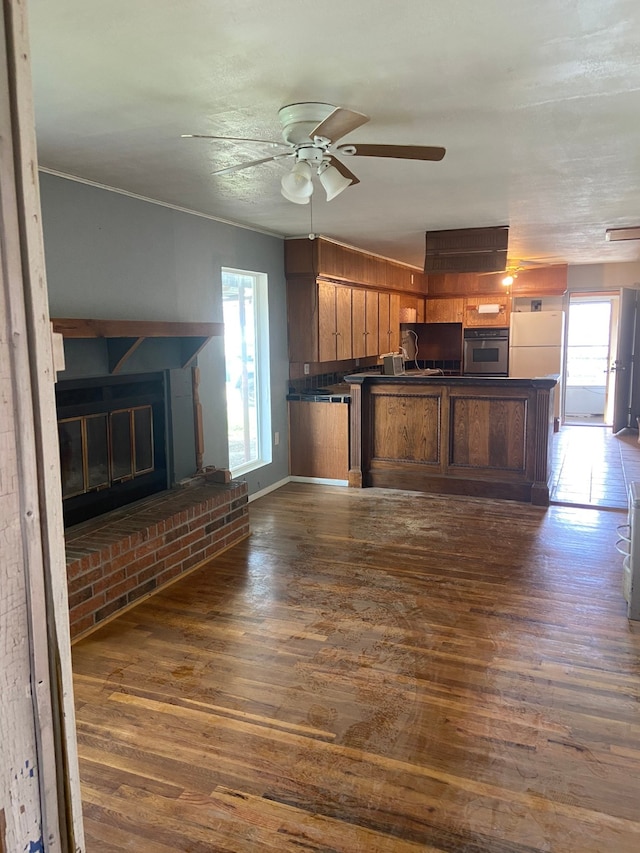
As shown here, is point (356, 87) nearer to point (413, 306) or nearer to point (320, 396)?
point (320, 396)

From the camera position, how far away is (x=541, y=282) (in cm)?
885

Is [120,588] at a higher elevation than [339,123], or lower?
lower

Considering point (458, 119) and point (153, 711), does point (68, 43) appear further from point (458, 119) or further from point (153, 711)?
point (153, 711)

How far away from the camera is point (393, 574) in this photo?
3906 mm

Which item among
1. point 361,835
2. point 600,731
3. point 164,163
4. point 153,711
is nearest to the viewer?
point 361,835

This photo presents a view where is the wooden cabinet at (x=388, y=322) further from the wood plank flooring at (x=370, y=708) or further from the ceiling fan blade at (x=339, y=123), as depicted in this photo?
the ceiling fan blade at (x=339, y=123)

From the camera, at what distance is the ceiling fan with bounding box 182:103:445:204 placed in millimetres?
2332

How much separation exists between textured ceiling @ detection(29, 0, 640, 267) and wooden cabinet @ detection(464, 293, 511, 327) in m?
4.94

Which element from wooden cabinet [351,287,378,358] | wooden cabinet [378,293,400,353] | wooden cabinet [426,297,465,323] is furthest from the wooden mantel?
wooden cabinet [426,297,465,323]

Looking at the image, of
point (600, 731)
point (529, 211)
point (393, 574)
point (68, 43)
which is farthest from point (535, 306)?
point (68, 43)

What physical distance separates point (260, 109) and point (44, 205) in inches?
60.4

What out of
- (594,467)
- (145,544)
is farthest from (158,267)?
(594,467)

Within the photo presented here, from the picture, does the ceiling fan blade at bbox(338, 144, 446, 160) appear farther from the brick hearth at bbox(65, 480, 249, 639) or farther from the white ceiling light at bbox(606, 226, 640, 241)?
the white ceiling light at bbox(606, 226, 640, 241)

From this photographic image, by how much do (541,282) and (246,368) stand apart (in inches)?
204
